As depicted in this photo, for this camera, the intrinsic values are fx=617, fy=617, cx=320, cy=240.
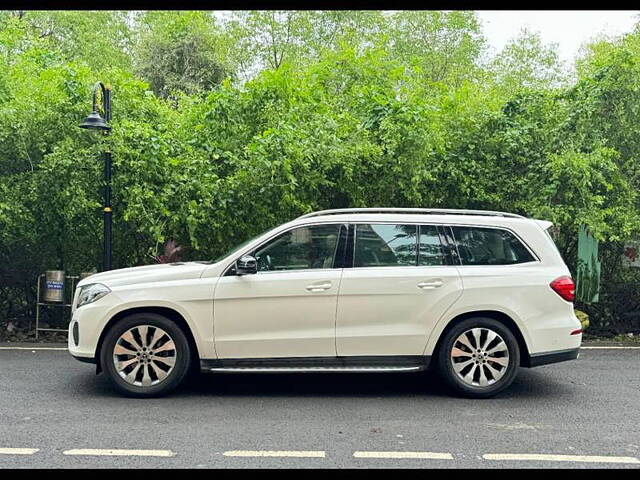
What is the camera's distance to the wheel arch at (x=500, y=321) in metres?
6.05

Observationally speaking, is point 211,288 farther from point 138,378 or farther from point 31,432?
point 31,432

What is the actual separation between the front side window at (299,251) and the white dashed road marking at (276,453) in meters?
1.97

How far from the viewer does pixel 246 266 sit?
590cm

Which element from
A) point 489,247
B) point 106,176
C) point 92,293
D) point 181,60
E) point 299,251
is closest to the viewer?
point 92,293

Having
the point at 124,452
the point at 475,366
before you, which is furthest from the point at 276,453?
the point at 475,366

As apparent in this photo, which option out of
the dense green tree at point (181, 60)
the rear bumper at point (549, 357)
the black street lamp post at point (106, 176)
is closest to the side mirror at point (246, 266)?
the rear bumper at point (549, 357)

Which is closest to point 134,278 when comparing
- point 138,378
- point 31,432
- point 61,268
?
point 138,378

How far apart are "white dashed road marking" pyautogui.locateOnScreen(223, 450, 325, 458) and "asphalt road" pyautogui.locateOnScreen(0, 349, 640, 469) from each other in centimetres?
1

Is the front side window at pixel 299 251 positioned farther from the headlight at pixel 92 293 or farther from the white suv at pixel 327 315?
the headlight at pixel 92 293

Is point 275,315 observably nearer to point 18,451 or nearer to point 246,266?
point 246,266

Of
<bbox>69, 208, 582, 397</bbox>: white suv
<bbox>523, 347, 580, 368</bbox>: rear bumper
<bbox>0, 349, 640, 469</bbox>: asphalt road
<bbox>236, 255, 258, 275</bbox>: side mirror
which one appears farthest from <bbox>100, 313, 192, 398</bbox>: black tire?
<bbox>523, 347, 580, 368</bbox>: rear bumper

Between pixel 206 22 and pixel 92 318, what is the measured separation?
2576 centimetres

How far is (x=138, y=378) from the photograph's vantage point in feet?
19.4

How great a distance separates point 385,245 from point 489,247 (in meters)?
1.06
